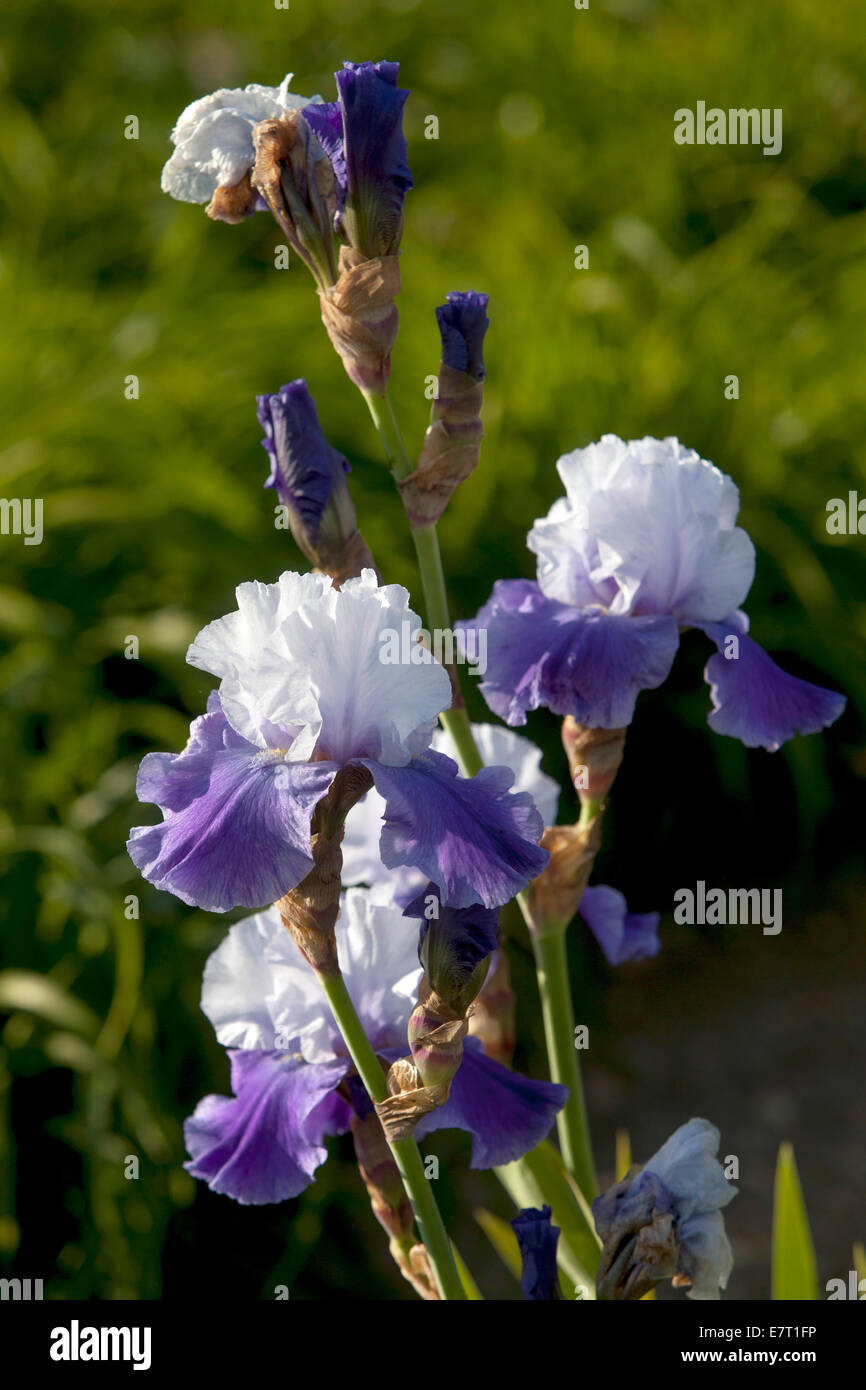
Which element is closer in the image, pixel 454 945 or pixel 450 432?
pixel 454 945

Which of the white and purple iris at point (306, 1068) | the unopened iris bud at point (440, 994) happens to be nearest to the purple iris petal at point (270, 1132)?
the white and purple iris at point (306, 1068)

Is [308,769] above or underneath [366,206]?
underneath

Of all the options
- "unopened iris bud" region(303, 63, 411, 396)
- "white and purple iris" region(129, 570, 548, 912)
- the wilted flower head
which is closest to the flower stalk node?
"unopened iris bud" region(303, 63, 411, 396)

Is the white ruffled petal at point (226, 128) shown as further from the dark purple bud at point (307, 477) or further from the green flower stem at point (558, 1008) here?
the green flower stem at point (558, 1008)

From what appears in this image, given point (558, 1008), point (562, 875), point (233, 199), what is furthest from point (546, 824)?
point (233, 199)

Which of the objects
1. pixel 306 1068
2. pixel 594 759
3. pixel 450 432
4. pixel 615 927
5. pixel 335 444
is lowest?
pixel 306 1068

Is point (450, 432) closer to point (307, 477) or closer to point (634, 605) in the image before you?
point (307, 477)
